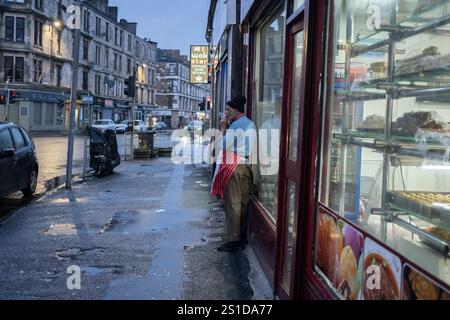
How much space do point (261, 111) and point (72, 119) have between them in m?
6.59

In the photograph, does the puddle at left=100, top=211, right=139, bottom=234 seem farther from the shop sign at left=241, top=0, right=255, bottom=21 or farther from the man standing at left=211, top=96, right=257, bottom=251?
the shop sign at left=241, top=0, right=255, bottom=21

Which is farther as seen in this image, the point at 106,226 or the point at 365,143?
the point at 106,226

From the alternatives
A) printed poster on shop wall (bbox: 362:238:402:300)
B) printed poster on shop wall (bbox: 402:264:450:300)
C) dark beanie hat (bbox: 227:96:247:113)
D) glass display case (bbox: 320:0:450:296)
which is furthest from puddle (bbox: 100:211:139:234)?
printed poster on shop wall (bbox: 402:264:450:300)

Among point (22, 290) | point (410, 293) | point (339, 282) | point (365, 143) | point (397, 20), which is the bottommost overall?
point (22, 290)

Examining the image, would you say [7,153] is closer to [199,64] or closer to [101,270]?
[101,270]

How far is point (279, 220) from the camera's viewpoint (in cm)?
452

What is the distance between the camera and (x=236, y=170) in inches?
233

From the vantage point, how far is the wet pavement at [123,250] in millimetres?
4766

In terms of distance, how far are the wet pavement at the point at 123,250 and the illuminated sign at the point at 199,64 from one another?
14.3 meters

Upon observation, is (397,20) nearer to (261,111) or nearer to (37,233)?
(261,111)

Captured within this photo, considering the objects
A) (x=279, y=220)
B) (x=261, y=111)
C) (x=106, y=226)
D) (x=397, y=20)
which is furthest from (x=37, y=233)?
(x=397, y=20)

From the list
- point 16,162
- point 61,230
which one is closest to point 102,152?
point 16,162

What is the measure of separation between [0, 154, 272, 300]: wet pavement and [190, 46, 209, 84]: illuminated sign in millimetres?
14258

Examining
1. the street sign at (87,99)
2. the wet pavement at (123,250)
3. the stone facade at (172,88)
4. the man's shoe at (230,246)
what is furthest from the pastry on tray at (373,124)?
the stone facade at (172,88)
